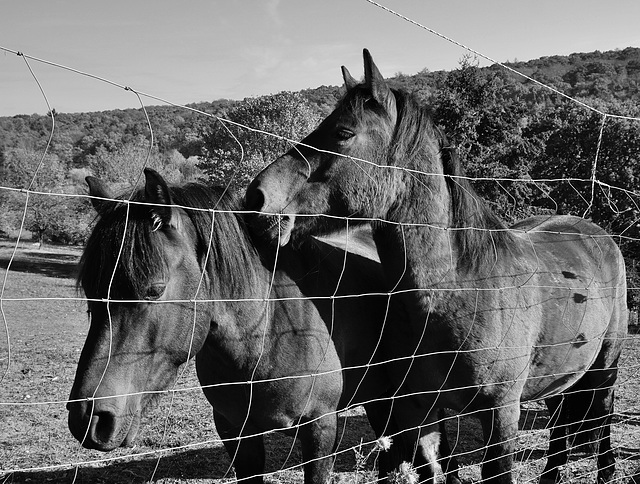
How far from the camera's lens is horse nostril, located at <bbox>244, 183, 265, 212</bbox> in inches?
98.0

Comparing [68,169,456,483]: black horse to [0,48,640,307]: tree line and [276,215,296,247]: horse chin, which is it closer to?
[276,215,296,247]: horse chin

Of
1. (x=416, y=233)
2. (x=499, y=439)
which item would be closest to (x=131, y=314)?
(x=416, y=233)

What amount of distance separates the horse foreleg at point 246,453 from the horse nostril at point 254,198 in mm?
1170

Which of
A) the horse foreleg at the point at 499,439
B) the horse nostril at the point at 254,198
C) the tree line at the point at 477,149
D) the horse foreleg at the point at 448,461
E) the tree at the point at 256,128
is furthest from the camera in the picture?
the tree at the point at 256,128

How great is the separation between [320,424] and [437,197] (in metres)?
1.29

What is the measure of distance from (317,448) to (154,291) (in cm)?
122

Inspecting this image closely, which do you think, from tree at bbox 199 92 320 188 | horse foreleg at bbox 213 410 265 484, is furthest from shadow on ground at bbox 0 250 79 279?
horse foreleg at bbox 213 410 265 484

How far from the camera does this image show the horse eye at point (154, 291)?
7.07ft

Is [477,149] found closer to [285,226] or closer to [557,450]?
[557,450]

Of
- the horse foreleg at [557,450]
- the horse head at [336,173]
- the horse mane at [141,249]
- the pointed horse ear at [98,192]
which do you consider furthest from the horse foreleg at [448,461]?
the pointed horse ear at [98,192]

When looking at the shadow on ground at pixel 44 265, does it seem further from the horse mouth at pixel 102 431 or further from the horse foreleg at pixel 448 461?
the horse mouth at pixel 102 431

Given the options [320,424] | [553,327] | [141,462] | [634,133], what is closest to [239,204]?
[320,424]

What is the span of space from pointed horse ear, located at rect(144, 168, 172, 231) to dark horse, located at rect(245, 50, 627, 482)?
39 centimetres

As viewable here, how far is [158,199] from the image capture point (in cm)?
228
